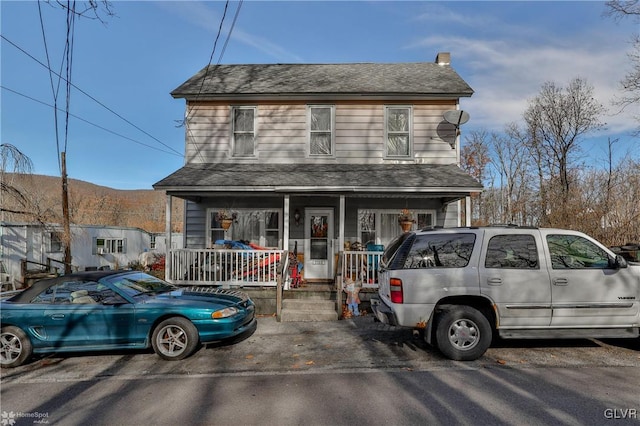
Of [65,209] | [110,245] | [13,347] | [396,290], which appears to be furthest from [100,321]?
[110,245]

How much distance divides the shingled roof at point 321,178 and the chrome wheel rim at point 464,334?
4.37 m

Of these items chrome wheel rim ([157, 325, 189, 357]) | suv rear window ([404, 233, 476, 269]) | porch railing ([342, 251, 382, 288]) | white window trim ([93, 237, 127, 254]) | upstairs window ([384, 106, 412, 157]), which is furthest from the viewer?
white window trim ([93, 237, 127, 254])

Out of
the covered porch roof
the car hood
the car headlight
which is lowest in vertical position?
the car headlight

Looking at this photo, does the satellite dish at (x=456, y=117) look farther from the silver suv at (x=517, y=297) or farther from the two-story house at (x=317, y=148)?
the silver suv at (x=517, y=297)

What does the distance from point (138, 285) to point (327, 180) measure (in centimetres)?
524

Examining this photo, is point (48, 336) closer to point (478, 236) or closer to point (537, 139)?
point (478, 236)

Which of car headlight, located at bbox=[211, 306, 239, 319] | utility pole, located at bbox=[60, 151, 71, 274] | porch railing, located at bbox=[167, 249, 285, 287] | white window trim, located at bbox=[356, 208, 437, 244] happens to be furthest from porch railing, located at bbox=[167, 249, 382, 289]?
utility pole, located at bbox=[60, 151, 71, 274]

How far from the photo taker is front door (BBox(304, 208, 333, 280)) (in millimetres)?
11062

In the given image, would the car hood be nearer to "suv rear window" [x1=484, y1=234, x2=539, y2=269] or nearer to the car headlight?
the car headlight

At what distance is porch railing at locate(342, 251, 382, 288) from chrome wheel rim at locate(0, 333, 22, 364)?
20.6ft

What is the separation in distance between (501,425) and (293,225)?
8191 mm

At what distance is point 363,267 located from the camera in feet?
30.4

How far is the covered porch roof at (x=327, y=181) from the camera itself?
30.3ft

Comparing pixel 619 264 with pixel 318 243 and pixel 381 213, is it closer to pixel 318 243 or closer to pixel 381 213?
pixel 381 213
